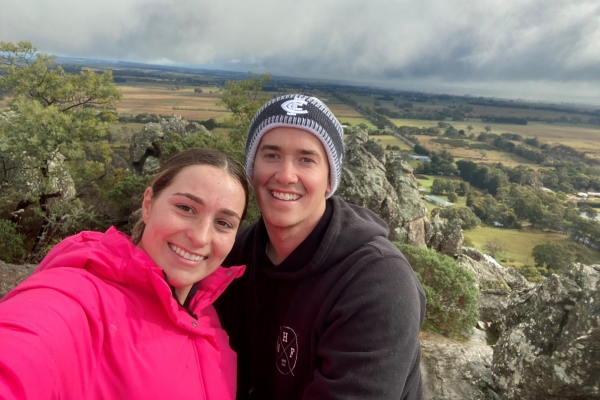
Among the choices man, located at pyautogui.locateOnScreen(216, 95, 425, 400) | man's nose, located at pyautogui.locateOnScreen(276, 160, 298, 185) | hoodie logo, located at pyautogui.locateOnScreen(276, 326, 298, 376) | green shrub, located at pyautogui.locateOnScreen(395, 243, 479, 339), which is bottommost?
green shrub, located at pyautogui.locateOnScreen(395, 243, 479, 339)

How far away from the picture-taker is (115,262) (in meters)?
2.31

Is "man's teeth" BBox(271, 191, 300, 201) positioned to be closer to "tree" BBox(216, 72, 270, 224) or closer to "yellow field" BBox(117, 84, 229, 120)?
"tree" BBox(216, 72, 270, 224)

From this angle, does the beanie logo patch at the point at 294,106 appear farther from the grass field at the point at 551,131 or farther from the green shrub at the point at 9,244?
the grass field at the point at 551,131

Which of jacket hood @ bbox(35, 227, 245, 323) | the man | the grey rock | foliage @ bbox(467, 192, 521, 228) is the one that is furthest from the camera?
foliage @ bbox(467, 192, 521, 228)

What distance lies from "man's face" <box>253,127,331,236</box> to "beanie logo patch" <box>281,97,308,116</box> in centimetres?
14

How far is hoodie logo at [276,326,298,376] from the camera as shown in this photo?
287cm

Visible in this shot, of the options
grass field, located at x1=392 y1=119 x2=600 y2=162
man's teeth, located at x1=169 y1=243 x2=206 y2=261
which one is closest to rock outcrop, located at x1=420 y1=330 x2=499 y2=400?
man's teeth, located at x1=169 y1=243 x2=206 y2=261

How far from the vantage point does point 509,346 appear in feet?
19.7

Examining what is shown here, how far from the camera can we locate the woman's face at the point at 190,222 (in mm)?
2531

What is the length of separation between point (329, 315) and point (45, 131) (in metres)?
22.8

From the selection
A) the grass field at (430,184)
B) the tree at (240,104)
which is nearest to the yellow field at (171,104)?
the tree at (240,104)

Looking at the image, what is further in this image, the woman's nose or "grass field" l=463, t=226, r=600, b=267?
"grass field" l=463, t=226, r=600, b=267

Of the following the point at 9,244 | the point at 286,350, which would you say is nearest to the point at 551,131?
the point at 9,244

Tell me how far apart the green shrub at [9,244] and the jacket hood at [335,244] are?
2001cm
